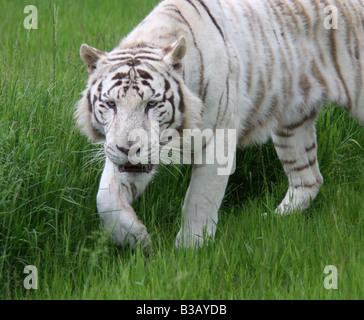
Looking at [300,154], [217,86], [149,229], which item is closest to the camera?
[217,86]

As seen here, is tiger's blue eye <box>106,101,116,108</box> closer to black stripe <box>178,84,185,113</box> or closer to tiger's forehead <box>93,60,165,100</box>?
tiger's forehead <box>93,60,165,100</box>

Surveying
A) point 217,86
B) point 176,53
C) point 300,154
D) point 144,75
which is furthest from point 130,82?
point 300,154

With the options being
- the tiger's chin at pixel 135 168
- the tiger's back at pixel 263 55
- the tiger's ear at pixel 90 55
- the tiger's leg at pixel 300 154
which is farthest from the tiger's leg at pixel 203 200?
the tiger's leg at pixel 300 154

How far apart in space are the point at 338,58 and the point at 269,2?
0.55 m

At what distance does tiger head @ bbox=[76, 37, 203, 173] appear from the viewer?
279 centimetres

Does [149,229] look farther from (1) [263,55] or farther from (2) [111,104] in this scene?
(1) [263,55]

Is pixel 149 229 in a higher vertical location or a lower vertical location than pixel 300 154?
lower

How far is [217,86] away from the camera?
10.5ft

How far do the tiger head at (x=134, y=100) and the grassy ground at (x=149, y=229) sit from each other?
14.4 inches

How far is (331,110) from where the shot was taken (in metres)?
4.47

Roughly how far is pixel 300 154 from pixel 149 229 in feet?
4.36

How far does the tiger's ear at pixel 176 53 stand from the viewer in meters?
2.93
